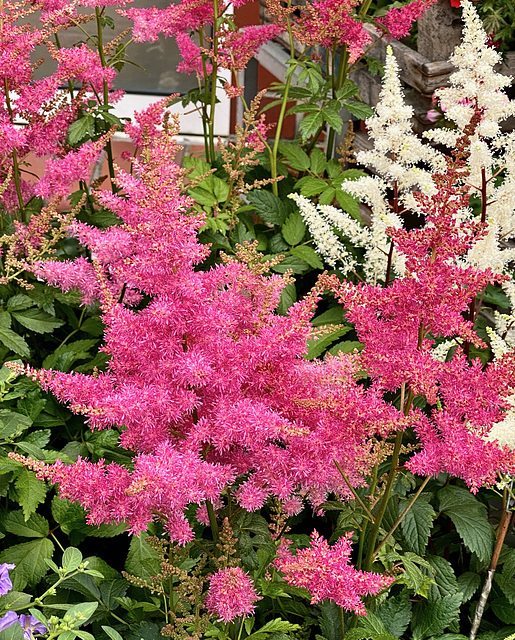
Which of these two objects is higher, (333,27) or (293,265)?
(333,27)

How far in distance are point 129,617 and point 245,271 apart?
55 cm

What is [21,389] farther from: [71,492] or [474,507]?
[474,507]

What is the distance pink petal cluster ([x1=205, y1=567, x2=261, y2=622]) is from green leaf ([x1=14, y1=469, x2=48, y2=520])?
0.39 metres

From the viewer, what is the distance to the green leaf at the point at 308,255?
170cm

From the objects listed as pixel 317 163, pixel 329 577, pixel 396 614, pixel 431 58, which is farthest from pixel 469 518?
pixel 431 58

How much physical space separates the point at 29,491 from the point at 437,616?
62cm

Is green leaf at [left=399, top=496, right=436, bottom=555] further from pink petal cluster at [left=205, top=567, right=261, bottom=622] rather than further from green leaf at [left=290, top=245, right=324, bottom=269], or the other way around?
green leaf at [left=290, top=245, right=324, bottom=269]

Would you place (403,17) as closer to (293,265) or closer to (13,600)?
(293,265)

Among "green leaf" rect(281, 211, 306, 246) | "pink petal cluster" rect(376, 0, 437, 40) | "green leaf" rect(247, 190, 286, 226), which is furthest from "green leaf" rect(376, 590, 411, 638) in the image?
"pink petal cluster" rect(376, 0, 437, 40)

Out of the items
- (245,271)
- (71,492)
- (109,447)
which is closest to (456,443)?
(245,271)

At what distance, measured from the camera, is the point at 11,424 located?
1.20 metres

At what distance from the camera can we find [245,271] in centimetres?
95

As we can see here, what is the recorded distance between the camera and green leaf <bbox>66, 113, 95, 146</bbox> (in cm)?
154

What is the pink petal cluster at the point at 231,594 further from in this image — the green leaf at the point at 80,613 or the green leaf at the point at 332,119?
the green leaf at the point at 332,119
